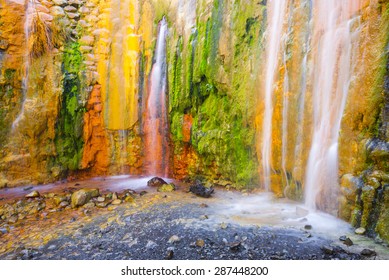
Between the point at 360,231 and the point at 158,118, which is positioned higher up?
the point at 158,118

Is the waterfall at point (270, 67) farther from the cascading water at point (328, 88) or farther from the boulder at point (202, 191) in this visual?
the boulder at point (202, 191)

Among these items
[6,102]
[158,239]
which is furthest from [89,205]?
[6,102]

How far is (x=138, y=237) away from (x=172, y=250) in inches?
32.8

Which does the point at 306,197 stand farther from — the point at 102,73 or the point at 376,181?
the point at 102,73

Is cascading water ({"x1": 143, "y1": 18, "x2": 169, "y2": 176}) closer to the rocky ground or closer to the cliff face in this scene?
the cliff face

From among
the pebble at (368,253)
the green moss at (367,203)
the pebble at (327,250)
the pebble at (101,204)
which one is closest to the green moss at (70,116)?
the pebble at (101,204)

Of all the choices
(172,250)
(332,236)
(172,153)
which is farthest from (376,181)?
(172,153)

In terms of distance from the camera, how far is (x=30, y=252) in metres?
4.15

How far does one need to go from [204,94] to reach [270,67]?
256 cm

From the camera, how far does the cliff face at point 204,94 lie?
169 inches

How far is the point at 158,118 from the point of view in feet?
33.0

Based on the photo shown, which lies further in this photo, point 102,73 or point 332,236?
point 102,73

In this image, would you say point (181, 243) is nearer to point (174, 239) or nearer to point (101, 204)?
point (174, 239)

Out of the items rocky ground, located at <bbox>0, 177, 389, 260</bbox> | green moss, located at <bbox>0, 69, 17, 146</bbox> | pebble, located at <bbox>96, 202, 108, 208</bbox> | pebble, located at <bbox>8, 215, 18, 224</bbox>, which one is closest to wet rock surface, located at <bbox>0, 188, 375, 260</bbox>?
rocky ground, located at <bbox>0, 177, 389, 260</bbox>
